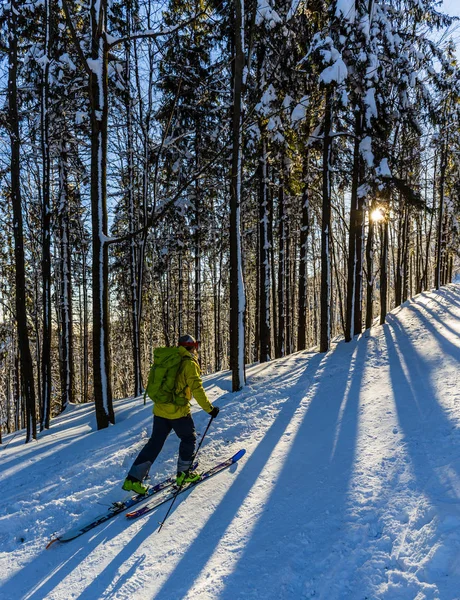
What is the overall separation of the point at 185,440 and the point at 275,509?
157 centimetres

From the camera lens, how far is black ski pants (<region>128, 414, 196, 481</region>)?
4949mm

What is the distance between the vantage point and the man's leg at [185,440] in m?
5.13

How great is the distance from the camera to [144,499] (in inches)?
189

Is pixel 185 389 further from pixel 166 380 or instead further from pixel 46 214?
pixel 46 214

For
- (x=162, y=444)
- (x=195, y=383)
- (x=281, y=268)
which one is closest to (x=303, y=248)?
(x=281, y=268)

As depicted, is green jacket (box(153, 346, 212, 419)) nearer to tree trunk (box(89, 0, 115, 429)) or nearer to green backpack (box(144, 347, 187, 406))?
green backpack (box(144, 347, 187, 406))

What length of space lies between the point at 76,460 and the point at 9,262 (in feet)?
47.2

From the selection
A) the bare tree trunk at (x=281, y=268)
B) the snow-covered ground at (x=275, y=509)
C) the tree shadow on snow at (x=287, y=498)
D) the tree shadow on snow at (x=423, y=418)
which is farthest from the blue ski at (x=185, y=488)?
the bare tree trunk at (x=281, y=268)

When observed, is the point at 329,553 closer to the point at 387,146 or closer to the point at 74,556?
the point at 74,556

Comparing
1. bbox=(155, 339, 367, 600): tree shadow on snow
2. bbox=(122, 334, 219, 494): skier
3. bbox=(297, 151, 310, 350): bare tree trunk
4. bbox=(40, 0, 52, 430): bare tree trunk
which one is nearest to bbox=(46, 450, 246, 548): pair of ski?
bbox=(122, 334, 219, 494): skier

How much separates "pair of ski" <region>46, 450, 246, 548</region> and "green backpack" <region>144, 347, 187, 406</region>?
114cm

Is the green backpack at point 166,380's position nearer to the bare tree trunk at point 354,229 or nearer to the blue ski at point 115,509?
the blue ski at point 115,509

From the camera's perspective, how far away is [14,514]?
185 inches

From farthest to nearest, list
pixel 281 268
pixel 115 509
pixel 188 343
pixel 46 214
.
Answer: pixel 281 268
pixel 46 214
pixel 188 343
pixel 115 509
